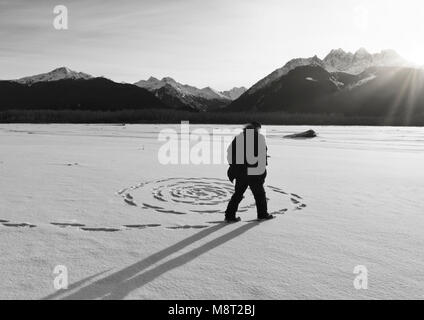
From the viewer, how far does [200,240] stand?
5.73 metres

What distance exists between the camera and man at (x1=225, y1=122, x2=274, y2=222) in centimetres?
662

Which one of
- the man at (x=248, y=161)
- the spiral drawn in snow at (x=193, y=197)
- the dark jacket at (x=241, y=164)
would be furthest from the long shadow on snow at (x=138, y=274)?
the spiral drawn in snow at (x=193, y=197)

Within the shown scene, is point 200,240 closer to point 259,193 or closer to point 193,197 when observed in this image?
point 259,193

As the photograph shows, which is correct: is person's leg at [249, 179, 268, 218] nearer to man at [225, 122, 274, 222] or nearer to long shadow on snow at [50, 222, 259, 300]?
man at [225, 122, 274, 222]

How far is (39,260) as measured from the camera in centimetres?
474

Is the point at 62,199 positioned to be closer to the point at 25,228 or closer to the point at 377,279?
the point at 25,228

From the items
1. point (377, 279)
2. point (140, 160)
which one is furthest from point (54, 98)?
point (377, 279)

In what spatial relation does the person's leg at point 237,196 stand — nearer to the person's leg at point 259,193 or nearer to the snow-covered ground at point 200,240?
the person's leg at point 259,193

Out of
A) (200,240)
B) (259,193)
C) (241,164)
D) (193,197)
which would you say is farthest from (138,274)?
(193,197)

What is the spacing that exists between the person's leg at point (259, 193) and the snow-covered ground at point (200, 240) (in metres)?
0.28

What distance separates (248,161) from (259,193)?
682 mm

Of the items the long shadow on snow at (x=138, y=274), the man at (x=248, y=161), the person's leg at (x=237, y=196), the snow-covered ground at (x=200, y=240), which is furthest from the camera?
the person's leg at (x=237, y=196)

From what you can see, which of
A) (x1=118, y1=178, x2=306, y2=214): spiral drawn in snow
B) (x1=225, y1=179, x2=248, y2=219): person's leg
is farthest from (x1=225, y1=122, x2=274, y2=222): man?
(x1=118, y1=178, x2=306, y2=214): spiral drawn in snow

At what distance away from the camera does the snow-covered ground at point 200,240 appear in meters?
4.17
